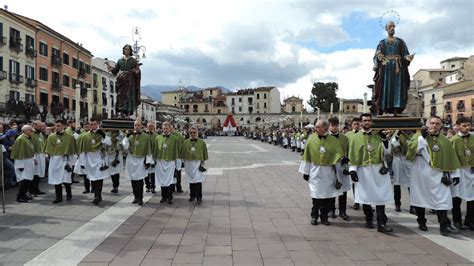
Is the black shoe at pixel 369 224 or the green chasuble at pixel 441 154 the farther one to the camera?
the black shoe at pixel 369 224

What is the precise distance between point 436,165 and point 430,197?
1.83 ft

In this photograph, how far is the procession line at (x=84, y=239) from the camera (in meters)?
5.30

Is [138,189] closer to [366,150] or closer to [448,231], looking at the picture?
[366,150]

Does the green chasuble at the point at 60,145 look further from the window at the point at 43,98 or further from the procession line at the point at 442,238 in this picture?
the window at the point at 43,98

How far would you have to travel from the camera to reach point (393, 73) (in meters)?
8.95

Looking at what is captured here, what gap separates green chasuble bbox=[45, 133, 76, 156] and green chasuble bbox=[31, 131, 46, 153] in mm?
988

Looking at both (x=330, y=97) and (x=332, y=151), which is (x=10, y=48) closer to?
(x=332, y=151)

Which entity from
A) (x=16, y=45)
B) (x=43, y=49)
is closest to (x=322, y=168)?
(x=16, y=45)

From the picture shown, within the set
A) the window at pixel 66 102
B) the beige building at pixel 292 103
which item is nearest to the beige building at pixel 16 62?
the window at pixel 66 102

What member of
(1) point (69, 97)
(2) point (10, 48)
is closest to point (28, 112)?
(2) point (10, 48)

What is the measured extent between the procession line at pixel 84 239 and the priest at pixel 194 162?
1.41m

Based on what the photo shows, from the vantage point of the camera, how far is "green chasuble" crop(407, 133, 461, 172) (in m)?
6.76

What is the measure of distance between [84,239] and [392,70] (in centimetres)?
721

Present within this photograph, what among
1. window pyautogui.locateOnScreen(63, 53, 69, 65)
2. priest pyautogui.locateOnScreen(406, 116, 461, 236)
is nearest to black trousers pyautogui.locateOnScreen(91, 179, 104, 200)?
priest pyautogui.locateOnScreen(406, 116, 461, 236)
